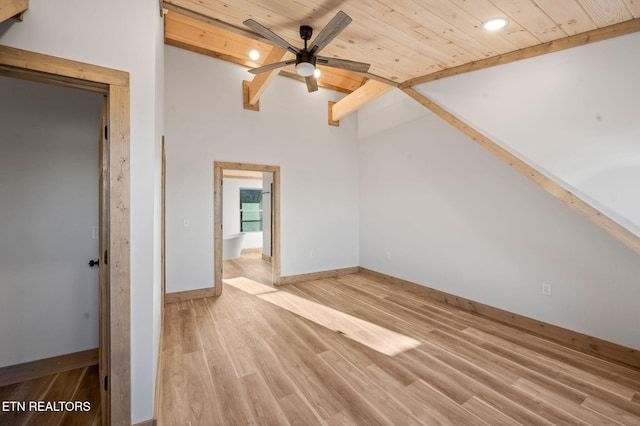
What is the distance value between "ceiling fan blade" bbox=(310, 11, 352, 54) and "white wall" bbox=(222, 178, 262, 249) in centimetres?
704

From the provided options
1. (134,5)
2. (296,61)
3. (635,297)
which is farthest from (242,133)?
(635,297)

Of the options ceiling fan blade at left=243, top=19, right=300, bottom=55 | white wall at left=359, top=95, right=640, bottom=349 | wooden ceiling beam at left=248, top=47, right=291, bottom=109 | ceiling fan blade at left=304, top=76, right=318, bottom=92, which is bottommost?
white wall at left=359, top=95, right=640, bottom=349

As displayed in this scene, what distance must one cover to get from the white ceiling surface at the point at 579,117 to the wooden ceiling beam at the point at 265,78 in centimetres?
230

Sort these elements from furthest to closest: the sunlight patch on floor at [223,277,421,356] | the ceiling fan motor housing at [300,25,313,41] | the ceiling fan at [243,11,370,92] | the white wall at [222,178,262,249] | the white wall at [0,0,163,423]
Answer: the white wall at [222,178,262,249]
the sunlight patch on floor at [223,277,421,356]
the ceiling fan motor housing at [300,25,313,41]
the ceiling fan at [243,11,370,92]
the white wall at [0,0,163,423]

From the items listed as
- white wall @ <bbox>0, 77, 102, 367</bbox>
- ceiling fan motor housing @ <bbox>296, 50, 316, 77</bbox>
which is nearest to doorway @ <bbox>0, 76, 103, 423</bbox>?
white wall @ <bbox>0, 77, 102, 367</bbox>

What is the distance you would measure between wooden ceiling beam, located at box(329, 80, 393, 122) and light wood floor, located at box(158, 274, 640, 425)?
134 inches

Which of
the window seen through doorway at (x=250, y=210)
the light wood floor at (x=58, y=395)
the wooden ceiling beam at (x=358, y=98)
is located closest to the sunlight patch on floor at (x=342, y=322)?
the light wood floor at (x=58, y=395)

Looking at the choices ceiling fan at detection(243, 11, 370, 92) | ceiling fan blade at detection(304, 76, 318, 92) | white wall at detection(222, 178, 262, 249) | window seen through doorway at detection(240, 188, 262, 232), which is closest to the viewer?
ceiling fan at detection(243, 11, 370, 92)

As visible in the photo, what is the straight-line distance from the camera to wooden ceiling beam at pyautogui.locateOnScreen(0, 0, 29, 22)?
1109mm

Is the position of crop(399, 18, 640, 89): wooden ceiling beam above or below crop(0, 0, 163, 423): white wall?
above

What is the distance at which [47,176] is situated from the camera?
2283 millimetres

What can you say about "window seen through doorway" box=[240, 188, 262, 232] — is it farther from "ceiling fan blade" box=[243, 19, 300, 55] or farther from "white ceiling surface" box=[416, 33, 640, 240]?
"white ceiling surface" box=[416, 33, 640, 240]

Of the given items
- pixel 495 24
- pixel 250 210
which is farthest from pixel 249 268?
pixel 495 24

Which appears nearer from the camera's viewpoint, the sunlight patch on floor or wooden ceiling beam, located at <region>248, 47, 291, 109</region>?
the sunlight patch on floor
